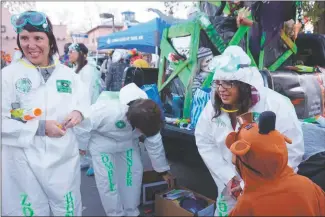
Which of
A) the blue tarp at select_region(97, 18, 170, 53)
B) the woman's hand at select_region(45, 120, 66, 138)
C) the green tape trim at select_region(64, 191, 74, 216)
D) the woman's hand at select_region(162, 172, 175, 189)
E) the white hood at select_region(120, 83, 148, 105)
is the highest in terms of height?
the blue tarp at select_region(97, 18, 170, 53)

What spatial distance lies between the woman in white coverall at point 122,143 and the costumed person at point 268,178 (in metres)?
0.85

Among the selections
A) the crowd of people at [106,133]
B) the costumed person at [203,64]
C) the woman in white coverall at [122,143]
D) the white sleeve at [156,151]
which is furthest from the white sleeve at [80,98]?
the costumed person at [203,64]

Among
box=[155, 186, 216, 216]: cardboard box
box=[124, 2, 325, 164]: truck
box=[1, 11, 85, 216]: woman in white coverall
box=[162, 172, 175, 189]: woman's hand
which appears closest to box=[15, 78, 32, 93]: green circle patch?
box=[1, 11, 85, 216]: woman in white coverall

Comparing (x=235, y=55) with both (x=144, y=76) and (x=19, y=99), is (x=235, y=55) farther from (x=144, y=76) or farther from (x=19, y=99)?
(x=144, y=76)

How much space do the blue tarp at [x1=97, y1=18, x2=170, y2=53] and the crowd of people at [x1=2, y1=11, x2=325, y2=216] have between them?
400cm

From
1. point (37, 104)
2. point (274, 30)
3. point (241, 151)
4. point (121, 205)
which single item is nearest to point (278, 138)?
point (241, 151)

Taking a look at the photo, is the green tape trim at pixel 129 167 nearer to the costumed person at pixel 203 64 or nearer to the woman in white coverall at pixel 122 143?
the woman in white coverall at pixel 122 143

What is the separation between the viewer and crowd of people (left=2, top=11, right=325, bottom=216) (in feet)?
3.66

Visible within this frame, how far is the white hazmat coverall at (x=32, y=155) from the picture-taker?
128 centimetres

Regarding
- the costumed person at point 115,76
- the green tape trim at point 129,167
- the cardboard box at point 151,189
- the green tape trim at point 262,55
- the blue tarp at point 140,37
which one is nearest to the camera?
the green tape trim at point 129,167

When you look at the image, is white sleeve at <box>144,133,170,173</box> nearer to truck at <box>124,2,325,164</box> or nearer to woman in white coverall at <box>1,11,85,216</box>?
truck at <box>124,2,325,164</box>

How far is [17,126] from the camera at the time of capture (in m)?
1.25

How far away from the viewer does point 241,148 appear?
3.48 ft

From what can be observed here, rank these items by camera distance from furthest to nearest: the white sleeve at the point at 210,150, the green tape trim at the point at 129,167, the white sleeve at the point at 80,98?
1. the green tape trim at the point at 129,167
2. the white sleeve at the point at 210,150
3. the white sleeve at the point at 80,98
